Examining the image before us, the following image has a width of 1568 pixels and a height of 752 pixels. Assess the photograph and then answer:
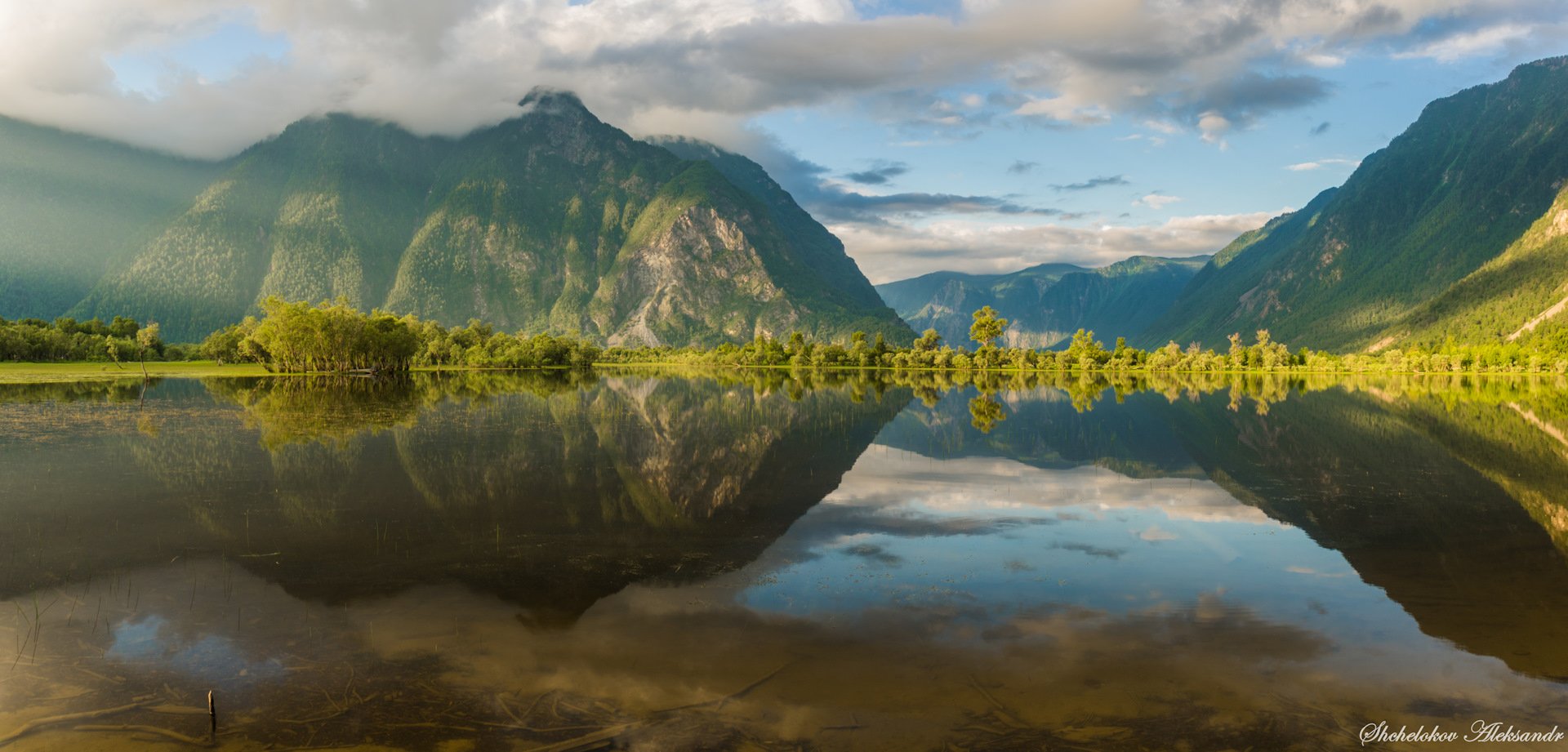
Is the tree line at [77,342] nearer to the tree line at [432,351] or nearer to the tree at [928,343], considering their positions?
the tree line at [432,351]

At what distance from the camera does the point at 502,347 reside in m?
172

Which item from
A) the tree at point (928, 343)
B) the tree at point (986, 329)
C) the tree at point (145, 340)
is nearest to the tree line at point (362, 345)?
the tree at point (145, 340)

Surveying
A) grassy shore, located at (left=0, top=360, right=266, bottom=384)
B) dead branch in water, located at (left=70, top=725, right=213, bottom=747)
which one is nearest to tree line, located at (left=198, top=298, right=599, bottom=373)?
grassy shore, located at (left=0, top=360, right=266, bottom=384)

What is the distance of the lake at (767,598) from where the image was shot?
393 inches

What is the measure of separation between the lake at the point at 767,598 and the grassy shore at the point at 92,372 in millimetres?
85378

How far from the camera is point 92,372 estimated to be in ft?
386

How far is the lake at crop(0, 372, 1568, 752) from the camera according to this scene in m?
9.99

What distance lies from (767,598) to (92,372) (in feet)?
471

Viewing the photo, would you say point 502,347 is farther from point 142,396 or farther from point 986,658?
point 986,658

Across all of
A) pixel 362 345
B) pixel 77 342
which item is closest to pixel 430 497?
pixel 362 345

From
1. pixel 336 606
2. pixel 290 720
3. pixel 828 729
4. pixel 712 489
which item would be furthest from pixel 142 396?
pixel 828 729

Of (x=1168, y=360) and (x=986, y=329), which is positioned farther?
(x=986, y=329)

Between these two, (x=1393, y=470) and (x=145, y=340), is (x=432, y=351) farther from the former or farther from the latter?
(x=1393, y=470)

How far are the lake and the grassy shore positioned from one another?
85378mm
